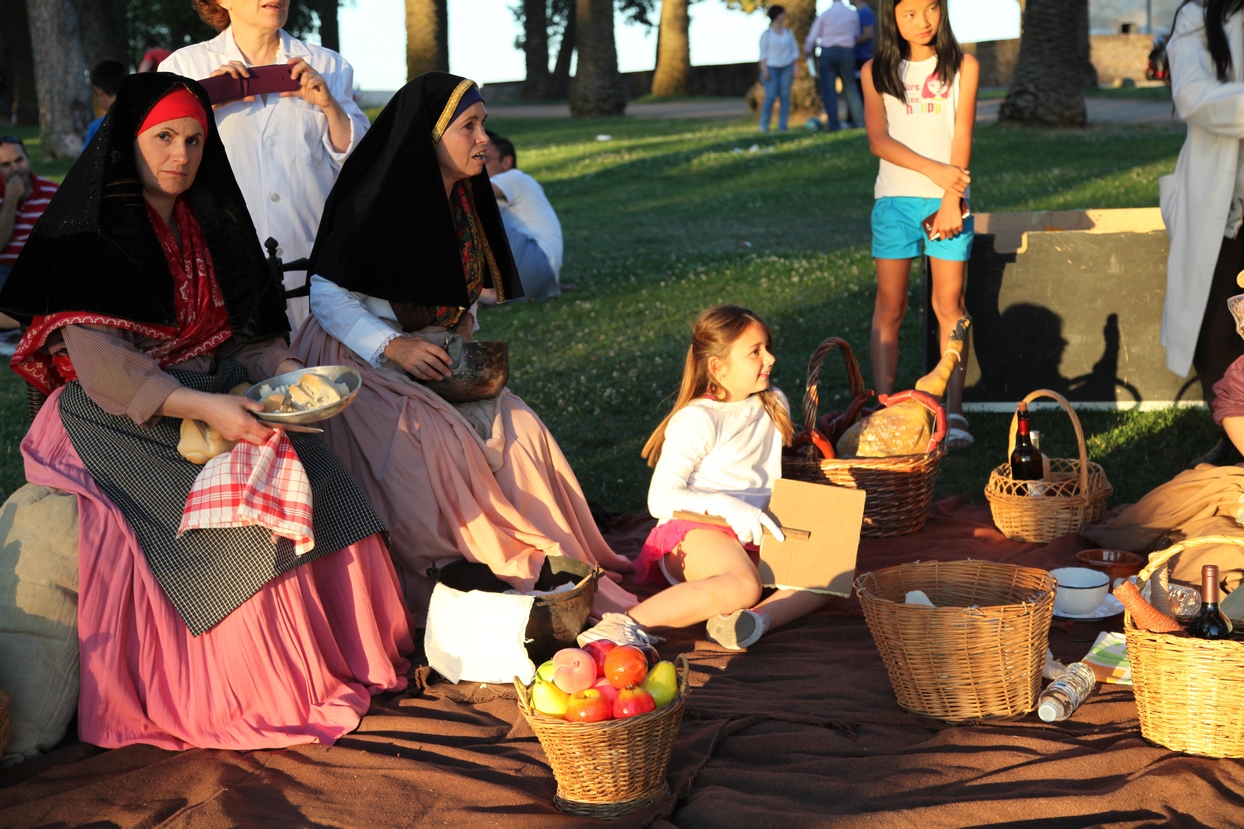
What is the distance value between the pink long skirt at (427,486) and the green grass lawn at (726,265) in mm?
1669

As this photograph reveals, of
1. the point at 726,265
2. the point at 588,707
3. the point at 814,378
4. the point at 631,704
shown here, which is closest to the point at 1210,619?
the point at 631,704

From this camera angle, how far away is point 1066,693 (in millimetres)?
3611

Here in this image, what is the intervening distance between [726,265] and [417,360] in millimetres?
7749

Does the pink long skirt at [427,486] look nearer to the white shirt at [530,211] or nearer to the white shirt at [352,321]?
the white shirt at [352,321]

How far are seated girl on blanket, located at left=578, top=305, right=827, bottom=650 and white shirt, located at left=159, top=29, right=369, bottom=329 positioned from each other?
5.80ft

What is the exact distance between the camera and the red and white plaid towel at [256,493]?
3.68 m

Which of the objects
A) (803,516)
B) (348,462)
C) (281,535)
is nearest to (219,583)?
(281,535)

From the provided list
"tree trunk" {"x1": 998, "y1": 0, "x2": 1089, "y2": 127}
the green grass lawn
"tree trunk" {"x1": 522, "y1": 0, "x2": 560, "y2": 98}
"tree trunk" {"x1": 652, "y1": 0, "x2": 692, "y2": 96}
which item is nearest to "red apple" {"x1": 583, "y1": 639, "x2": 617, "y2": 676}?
the green grass lawn

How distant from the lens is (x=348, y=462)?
4547 millimetres

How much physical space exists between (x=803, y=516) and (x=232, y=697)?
210cm

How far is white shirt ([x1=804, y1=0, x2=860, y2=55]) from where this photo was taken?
61.8ft

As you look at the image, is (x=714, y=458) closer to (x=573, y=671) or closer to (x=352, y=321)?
(x=352, y=321)

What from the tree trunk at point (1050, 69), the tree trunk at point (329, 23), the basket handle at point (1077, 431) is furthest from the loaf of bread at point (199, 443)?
the tree trunk at point (329, 23)

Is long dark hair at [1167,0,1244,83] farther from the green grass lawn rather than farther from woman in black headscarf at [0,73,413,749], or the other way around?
woman in black headscarf at [0,73,413,749]
